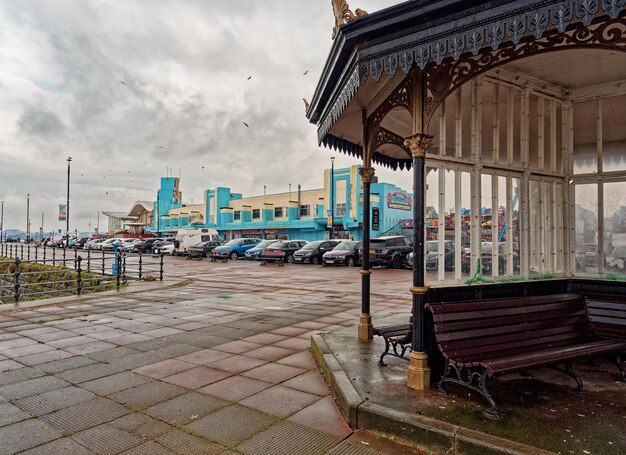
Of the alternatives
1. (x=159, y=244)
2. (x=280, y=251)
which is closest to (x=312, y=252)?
(x=280, y=251)

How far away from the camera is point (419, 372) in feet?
13.0

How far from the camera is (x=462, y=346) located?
386 cm

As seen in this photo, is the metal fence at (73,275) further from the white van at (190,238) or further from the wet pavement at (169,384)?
the white van at (190,238)

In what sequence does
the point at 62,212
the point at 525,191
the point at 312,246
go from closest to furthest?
the point at 525,191 → the point at 312,246 → the point at 62,212

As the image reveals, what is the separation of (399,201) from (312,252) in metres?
16.7

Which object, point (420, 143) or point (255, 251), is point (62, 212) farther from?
point (420, 143)

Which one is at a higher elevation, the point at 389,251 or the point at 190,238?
the point at 190,238

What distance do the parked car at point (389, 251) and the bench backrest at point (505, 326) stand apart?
16604 millimetres

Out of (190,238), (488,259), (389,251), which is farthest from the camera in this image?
(190,238)

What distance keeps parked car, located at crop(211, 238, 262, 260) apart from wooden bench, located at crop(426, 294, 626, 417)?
27.0 meters

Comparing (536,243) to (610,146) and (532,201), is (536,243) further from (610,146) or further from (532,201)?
(610,146)

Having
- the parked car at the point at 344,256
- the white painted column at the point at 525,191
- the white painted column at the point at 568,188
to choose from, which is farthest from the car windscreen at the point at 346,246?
the white painted column at the point at 525,191

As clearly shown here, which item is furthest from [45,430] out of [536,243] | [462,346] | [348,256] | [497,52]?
[348,256]

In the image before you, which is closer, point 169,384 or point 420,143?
point 420,143
